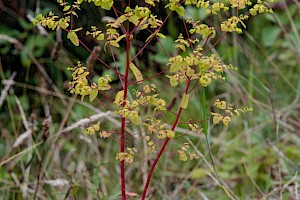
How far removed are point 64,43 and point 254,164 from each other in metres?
1.09

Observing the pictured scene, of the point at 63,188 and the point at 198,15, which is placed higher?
the point at 198,15

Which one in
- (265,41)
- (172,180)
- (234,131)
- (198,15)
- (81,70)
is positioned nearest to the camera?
(81,70)

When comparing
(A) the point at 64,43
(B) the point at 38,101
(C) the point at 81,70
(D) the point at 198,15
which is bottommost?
(B) the point at 38,101

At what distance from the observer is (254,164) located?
215cm

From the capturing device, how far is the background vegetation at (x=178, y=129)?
193cm

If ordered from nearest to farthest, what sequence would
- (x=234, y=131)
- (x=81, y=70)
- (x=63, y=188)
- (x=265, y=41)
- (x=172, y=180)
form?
(x=81, y=70)
(x=63, y=188)
(x=172, y=180)
(x=234, y=131)
(x=265, y=41)

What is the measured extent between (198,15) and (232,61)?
0.75 feet

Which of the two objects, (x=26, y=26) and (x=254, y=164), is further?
(x=26, y=26)

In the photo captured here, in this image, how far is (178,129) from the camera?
2230 millimetres

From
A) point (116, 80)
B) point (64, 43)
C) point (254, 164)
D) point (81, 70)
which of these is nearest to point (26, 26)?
point (64, 43)

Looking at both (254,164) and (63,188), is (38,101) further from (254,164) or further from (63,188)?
(254,164)

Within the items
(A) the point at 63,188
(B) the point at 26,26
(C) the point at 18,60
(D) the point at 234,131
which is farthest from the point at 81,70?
(C) the point at 18,60

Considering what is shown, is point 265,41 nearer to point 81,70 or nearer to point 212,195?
point 212,195

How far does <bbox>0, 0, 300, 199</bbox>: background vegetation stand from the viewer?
193 centimetres
